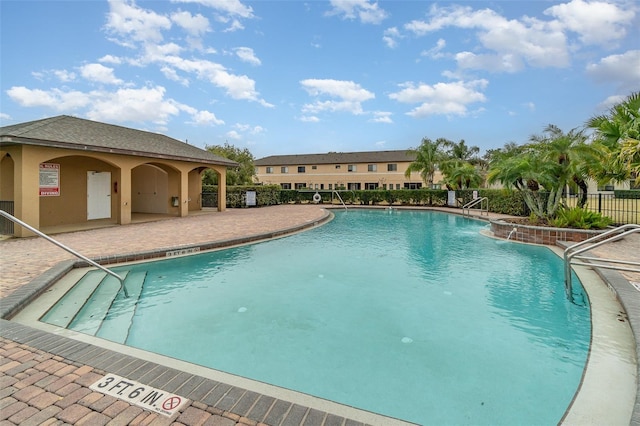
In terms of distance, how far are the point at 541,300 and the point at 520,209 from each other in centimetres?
1365

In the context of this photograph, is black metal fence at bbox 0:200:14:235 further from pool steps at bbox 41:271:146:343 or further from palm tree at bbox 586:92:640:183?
palm tree at bbox 586:92:640:183

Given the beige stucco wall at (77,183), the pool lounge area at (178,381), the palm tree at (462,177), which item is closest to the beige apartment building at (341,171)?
the palm tree at (462,177)

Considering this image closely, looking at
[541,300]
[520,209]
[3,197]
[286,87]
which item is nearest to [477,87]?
[520,209]

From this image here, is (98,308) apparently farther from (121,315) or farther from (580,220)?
(580,220)

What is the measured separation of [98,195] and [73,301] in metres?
11.3

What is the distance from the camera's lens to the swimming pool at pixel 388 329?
300 centimetres

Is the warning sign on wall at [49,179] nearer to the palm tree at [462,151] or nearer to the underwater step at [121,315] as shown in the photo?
the underwater step at [121,315]

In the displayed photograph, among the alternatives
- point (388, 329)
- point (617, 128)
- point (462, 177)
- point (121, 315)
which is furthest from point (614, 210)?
point (121, 315)

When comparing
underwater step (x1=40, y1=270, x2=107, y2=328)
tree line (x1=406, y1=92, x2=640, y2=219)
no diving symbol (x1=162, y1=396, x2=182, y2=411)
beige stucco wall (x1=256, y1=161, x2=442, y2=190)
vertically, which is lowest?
underwater step (x1=40, y1=270, x2=107, y2=328)

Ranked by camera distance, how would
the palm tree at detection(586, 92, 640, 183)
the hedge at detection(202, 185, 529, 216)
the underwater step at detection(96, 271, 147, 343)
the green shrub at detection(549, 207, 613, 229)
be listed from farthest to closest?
the hedge at detection(202, 185, 529, 216)
the green shrub at detection(549, 207, 613, 229)
the palm tree at detection(586, 92, 640, 183)
the underwater step at detection(96, 271, 147, 343)

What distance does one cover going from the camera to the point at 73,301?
16.9 feet

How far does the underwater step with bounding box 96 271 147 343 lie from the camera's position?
411 cm

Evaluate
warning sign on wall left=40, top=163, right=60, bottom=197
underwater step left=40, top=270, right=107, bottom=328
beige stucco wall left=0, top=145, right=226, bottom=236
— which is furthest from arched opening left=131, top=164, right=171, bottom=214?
underwater step left=40, top=270, right=107, bottom=328

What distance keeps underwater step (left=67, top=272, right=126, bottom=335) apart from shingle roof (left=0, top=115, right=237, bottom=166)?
6726 millimetres
